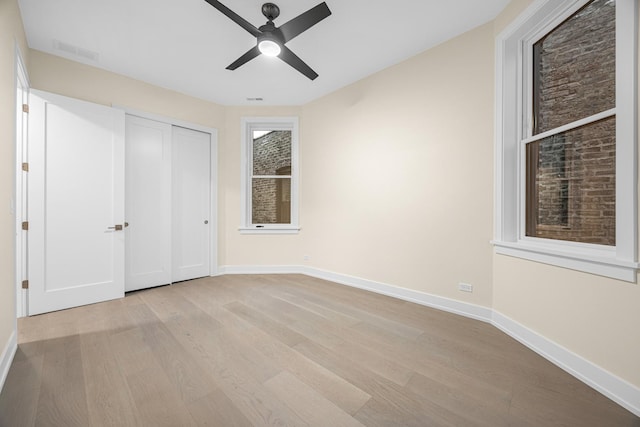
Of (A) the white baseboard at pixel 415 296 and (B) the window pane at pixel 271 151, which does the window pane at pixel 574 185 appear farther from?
(B) the window pane at pixel 271 151

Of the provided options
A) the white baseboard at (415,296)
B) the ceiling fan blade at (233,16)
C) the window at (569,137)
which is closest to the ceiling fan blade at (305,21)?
the ceiling fan blade at (233,16)

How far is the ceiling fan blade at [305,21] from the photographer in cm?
186

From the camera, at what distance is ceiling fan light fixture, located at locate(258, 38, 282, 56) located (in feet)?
7.03

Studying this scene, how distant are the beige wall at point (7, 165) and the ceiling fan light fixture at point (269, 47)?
174cm

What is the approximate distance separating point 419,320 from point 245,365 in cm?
165

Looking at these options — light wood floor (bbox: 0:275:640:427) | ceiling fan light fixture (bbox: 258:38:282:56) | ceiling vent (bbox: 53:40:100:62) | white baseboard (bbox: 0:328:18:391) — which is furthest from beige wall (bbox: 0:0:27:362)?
ceiling fan light fixture (bbox: 258:38:282:56)

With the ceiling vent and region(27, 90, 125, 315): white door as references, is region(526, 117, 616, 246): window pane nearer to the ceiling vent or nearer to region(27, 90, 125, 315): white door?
region(27, 90, 125, 315): white door

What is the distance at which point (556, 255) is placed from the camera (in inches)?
71.6

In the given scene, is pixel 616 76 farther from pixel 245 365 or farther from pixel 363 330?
pixel 245 365

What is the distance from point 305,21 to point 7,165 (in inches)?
96.1

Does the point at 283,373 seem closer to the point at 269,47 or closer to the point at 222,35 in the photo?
the point at 269,47

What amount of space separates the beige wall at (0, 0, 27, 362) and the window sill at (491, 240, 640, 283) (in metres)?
3.80

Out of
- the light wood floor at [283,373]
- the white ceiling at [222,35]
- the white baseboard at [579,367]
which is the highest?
the white ceiling at [222,35]

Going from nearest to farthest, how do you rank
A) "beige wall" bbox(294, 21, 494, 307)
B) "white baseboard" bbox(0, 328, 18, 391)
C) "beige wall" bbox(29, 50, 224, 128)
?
"white baseboard" bbox(0, 328, 18, 391) → "beige wall" bbox(294, 21, 494, 307) → "beige wall" bbox(29, 50, 224, 128)
